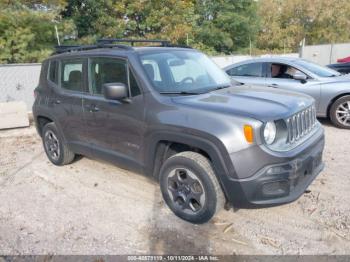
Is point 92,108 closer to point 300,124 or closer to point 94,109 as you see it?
point 94,109

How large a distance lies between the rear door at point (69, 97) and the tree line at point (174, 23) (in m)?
7.41

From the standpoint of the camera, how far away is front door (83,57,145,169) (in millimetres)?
3475

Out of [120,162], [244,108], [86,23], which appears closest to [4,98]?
[120,162]

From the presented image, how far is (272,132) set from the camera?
283 centimetres

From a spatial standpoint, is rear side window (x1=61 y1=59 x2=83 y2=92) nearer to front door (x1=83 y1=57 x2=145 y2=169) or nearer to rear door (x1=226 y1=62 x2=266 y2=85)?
front door (x1=83 y1=57 x2=145 y2=169)

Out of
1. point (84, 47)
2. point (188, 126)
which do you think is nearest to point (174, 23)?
point (84, 47)

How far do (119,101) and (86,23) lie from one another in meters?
16.4

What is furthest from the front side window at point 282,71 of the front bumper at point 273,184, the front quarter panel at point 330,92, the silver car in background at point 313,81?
the front bumper at point 273,184

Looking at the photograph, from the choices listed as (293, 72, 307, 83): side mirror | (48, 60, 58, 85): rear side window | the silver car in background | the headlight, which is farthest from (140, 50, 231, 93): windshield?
(293, 72, 307, 83): side mirror

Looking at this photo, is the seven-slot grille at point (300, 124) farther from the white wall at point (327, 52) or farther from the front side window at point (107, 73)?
the white wall at point (327, 52)

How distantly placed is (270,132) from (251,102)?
415 mm

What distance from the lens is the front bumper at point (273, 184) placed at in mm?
2762

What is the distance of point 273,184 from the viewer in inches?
111

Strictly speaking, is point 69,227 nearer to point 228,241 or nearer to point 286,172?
point 228,241
